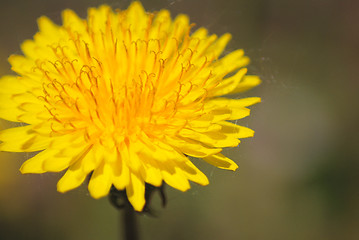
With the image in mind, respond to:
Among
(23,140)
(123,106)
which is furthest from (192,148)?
(23,140)

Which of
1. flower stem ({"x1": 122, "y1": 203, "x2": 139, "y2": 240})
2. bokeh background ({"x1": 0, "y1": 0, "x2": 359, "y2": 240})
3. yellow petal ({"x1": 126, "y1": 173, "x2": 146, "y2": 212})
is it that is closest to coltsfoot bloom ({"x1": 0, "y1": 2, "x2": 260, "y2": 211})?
yellow petal ({"x1": 126, "y1": 173, "x2": 146, "y2": 212})

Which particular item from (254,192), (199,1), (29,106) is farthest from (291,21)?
(29,106)

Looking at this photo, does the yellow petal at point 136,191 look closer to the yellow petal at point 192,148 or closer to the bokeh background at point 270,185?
the yellow petal at point 192,148

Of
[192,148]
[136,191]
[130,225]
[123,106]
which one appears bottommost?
[130,225]

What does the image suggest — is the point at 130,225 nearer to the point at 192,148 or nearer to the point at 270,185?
the point at 192,148

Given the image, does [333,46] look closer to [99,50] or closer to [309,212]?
[309,212]

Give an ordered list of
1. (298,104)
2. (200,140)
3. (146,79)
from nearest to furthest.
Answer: (200,140)
(146,79)
(298,104)
